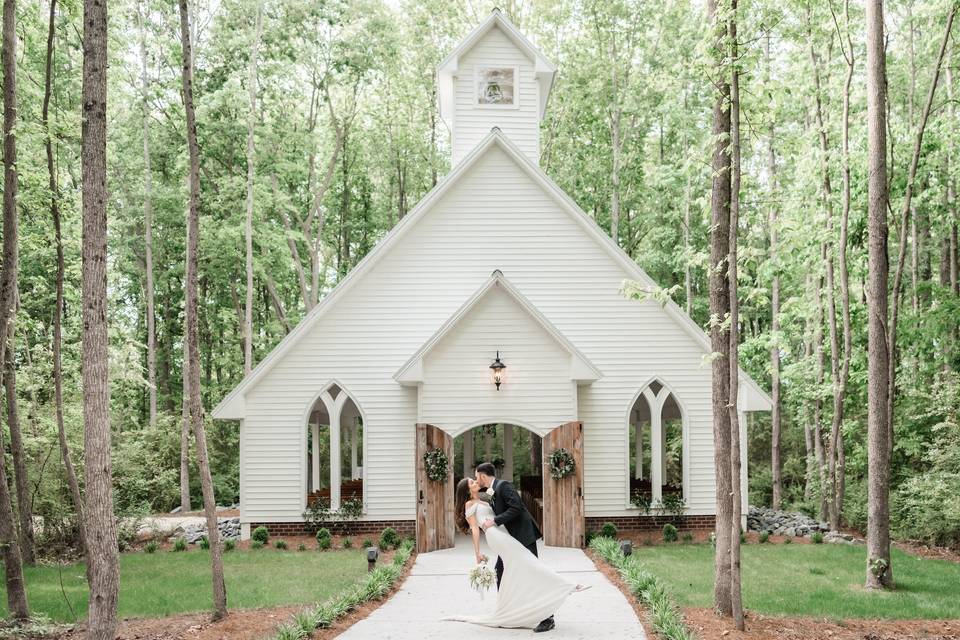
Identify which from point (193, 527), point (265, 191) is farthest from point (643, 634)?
point (265, 191)

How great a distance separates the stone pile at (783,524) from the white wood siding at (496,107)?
30.1 ft

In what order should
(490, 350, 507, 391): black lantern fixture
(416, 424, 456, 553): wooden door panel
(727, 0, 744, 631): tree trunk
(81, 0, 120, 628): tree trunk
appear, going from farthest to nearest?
1. (490, 350, 507, 391): black lantern fixture
2. (416, 424, 456, 553): wooden door panel
3. (727, 0, 744, 631): tree trunk
4. (81, 0, 120, 628): tree trunk

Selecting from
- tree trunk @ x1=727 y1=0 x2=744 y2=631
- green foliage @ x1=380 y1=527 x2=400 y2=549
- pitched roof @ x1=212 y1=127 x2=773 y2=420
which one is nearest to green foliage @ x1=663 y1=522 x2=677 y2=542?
pitched roof @ x1=212 y1=127 x2=773 y2=420

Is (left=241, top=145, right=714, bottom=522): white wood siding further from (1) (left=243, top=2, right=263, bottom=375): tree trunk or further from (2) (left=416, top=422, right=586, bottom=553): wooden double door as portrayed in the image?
(1) (left=243, top=2, right=263, bottom=375): tree trunk

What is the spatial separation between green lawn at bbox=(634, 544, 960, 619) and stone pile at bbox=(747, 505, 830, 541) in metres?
1.46

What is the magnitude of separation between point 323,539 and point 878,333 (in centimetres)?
986

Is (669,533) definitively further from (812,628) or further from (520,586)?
(520,586)

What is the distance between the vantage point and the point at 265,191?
76.5ft

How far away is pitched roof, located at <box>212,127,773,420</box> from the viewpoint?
15.1 metres

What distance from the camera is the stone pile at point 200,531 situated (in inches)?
622

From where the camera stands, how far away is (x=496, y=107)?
1742 cm

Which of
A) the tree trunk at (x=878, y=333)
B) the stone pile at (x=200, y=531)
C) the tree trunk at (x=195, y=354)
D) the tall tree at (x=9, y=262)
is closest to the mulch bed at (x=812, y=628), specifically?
the tree trunk at (x=878, y=333)

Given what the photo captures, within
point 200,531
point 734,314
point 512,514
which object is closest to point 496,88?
point 734,314

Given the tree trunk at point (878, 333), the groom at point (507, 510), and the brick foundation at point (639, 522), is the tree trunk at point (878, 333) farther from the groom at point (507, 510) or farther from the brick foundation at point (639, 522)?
the groom at point (507, 510)
